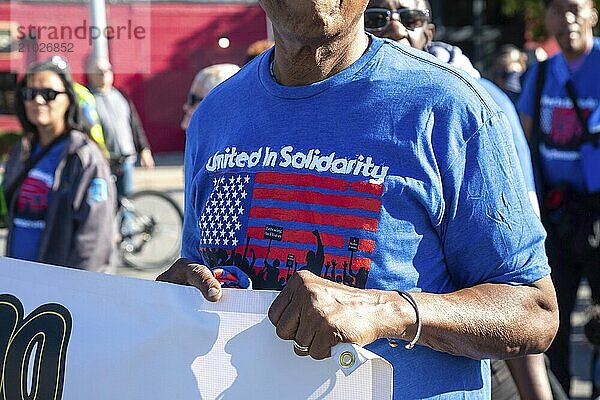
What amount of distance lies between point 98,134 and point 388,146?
692cm

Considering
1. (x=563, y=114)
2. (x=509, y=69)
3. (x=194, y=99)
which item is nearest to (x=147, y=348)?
(x=194, y=99)

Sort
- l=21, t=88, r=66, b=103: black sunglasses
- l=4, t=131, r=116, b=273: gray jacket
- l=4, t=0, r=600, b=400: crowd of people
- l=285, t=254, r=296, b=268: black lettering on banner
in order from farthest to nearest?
l=21, t=88, r=66, b=103: black sunglasses → l=4, t=131, r=116, b=273: gray jacket → l=285, t=254, r=296, b=268: black lettering on banner → l=4, t=0, r=600, b=400: crowd of people

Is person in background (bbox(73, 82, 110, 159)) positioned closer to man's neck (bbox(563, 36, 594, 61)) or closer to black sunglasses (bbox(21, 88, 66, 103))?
black sunglasses (bbox(21, 88, 66, 103))

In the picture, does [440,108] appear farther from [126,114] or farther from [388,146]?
[126,114]

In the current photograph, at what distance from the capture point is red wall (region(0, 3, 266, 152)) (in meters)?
6.90

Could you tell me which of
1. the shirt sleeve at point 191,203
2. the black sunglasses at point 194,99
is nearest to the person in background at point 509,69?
the black sunglasses at point 194,99

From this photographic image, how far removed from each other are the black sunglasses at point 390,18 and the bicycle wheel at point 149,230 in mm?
6757

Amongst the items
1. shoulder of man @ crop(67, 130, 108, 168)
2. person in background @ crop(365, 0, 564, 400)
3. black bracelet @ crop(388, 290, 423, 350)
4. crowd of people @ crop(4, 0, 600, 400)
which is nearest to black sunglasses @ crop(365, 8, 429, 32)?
person in background @ crop(365, 0, 564, 400)

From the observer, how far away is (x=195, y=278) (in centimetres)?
196

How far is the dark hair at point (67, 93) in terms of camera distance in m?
4.95

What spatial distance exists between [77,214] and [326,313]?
3.13 m

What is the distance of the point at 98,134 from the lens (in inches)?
336

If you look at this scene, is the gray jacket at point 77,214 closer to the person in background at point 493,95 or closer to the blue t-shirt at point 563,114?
the person in background at point 493,95

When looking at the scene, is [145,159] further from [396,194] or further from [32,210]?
[396,194]
